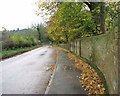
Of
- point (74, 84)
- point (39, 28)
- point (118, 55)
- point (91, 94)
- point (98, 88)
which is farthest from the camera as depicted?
point (39, 28)

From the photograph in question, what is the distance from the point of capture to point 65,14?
944 cm

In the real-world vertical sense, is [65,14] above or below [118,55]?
above

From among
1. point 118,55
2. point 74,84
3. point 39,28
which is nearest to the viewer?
point 118,55

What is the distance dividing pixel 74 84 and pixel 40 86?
1.43 meters

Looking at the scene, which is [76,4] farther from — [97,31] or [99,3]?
[97,31]

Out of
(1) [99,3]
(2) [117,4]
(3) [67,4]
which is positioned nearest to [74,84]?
(3) [67,4]

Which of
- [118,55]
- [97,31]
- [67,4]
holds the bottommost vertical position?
[118,55]

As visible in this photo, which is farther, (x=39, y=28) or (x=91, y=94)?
(x=39, y=28)

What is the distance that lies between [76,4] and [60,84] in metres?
7.61

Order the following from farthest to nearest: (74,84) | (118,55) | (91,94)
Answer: (74,84), (91,94), (118,55)

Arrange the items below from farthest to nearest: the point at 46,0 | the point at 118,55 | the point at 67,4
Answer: the point at 46,0
the point at 67,4
the point at 118,55

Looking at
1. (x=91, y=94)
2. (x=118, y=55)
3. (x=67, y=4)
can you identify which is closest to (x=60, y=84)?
(x=91, y=94)

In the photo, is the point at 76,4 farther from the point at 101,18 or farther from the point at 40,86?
the point at 40,86

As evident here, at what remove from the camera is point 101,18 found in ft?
31.8
